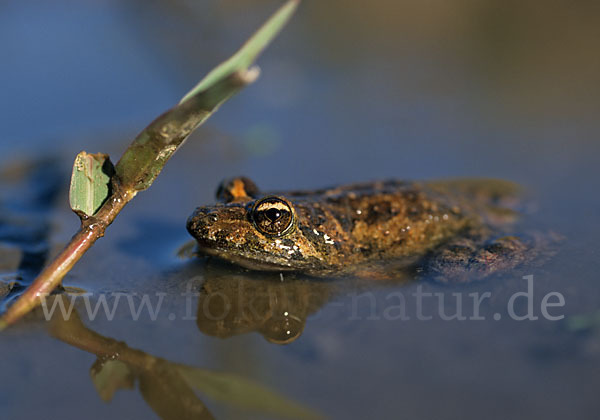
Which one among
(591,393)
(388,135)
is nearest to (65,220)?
(388,135)

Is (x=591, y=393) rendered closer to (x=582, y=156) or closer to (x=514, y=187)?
(x=514, y=187)

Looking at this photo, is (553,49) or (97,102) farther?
(553,49)

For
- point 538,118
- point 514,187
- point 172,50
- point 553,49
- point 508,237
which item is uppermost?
point 553,49

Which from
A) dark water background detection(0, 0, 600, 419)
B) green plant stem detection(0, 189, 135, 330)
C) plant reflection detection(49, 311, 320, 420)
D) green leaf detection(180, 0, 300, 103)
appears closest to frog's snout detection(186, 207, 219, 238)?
dark water background detection(0, 0, 600, 419)

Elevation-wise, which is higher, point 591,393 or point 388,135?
point 388,135

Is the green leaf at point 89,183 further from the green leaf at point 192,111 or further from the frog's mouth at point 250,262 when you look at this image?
the frog's mouth at point 250,262

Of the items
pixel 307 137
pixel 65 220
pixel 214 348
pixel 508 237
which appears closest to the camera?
pixel 214 348
